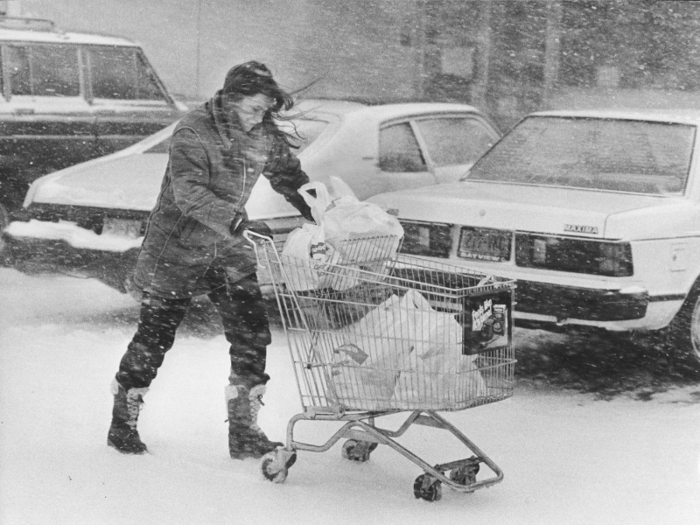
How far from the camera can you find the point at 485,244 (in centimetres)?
464

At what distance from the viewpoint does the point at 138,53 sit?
462 centimetres

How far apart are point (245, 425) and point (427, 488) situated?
0.80m

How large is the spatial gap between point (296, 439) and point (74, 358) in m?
1.00

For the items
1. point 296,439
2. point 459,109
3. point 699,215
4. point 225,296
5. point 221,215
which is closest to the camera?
point 221,215

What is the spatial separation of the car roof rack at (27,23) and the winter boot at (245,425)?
1.72m

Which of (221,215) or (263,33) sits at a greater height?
(263,33)

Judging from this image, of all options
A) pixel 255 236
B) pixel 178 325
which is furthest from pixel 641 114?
pixel 178 325

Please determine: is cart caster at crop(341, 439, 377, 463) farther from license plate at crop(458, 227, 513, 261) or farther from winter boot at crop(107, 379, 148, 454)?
license plate at crop(458, 227, 513, 261)

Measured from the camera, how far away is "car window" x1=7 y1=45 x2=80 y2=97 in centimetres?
450

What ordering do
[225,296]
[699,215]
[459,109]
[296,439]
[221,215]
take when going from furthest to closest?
[459,109]
[699,215]
[296,439]
[225,296]
[221,215]

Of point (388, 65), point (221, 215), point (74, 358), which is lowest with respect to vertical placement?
point (74, 358)

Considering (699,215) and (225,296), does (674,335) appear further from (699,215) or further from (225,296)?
(225,296)

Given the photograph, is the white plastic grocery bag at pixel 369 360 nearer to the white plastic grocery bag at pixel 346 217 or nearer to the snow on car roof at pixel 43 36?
the white plastic grocery bag at pixel 346 217

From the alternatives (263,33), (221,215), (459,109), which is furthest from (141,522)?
(459,109)
